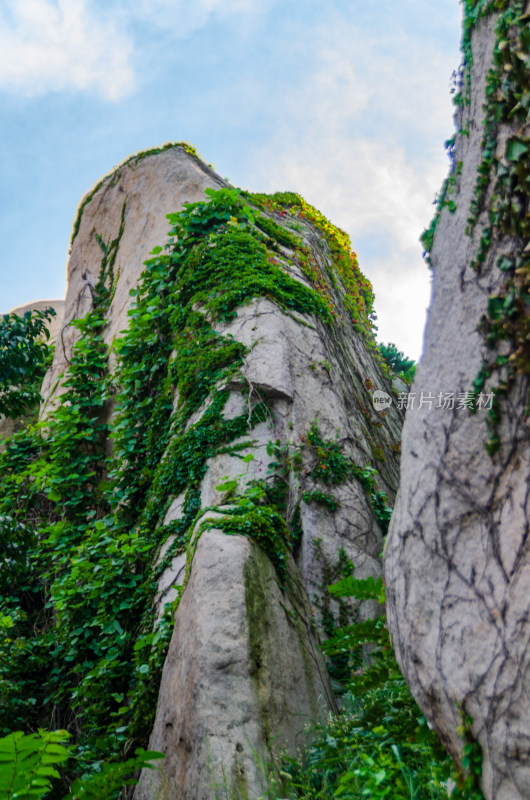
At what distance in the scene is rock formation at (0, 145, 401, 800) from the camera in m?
3.64

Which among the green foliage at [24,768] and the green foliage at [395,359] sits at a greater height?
the green foliage at [395,359]

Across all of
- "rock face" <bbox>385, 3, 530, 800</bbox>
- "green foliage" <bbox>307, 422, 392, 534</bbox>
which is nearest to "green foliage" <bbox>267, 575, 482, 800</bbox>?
"rock face" <bbox>385, 3, 530, 800</bbox>

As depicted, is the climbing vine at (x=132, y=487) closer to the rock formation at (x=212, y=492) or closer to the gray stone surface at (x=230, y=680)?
the rock formation at (x=212, y=492)

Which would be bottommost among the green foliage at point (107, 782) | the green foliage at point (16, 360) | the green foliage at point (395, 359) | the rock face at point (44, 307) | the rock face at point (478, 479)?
the green foliage at point (107, 782)

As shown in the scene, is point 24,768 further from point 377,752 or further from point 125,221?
point 125,221

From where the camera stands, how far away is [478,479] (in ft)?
7.95

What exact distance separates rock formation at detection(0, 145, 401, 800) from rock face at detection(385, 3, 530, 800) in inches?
55.4

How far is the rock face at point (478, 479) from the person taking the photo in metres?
2.14

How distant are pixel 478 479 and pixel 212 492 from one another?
3.31 metres

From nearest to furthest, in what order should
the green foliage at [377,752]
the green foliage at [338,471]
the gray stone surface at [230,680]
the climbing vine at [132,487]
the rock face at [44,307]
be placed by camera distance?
the green foliage at [377,752], the gray stone surface at [230,680], the climbing vine at [132,487], the green foliage at [338,471], the rock face at [44,307]

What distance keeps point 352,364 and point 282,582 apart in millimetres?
4820

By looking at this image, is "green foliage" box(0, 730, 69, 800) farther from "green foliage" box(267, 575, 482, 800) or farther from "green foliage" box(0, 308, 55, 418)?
"green foliage" box(0, 308, 55, 418)

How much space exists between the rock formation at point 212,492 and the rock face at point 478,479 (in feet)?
4.61

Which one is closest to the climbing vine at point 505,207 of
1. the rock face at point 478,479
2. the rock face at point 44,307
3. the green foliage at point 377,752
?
the rock face at point 478,479
